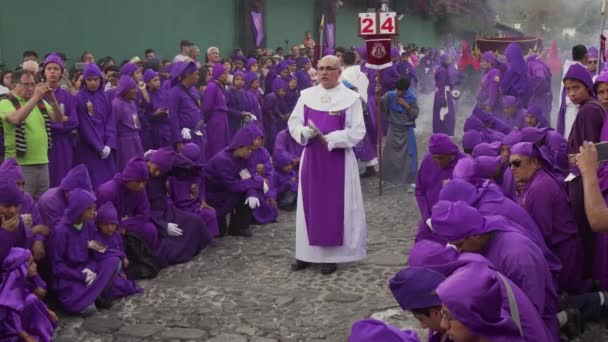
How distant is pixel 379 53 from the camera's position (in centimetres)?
1035

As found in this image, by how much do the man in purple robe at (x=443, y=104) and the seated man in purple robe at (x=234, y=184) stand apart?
23.1ft

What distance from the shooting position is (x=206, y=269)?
714 cm

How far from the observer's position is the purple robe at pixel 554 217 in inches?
195

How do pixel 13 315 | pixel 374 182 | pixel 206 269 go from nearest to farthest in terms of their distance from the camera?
1. pixel 13 315
2. pixel 206 269
3. pixel 374 182

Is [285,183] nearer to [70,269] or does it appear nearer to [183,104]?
[183,104]

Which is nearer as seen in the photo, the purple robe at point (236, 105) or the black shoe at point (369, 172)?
the purple robe at point (236, 105)

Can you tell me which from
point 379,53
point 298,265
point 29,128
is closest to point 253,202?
point 298,265

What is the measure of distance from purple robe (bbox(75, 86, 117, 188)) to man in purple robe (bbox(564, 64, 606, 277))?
15.9 ft

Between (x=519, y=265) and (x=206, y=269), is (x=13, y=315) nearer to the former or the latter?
(x=206, y=269)

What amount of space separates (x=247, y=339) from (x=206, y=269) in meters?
1.84

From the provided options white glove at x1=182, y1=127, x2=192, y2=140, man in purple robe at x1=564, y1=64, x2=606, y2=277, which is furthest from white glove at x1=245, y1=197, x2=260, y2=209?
man in purple robe at x1=564, y1=64, x2=606, y2=277

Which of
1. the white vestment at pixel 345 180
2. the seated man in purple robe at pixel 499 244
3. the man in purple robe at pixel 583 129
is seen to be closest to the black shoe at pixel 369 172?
the white vestment at pixel 345 180

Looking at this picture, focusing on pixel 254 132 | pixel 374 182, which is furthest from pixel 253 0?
pixel 254 132

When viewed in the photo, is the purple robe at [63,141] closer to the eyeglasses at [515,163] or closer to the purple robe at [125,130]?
the purple robe at [125,130]
